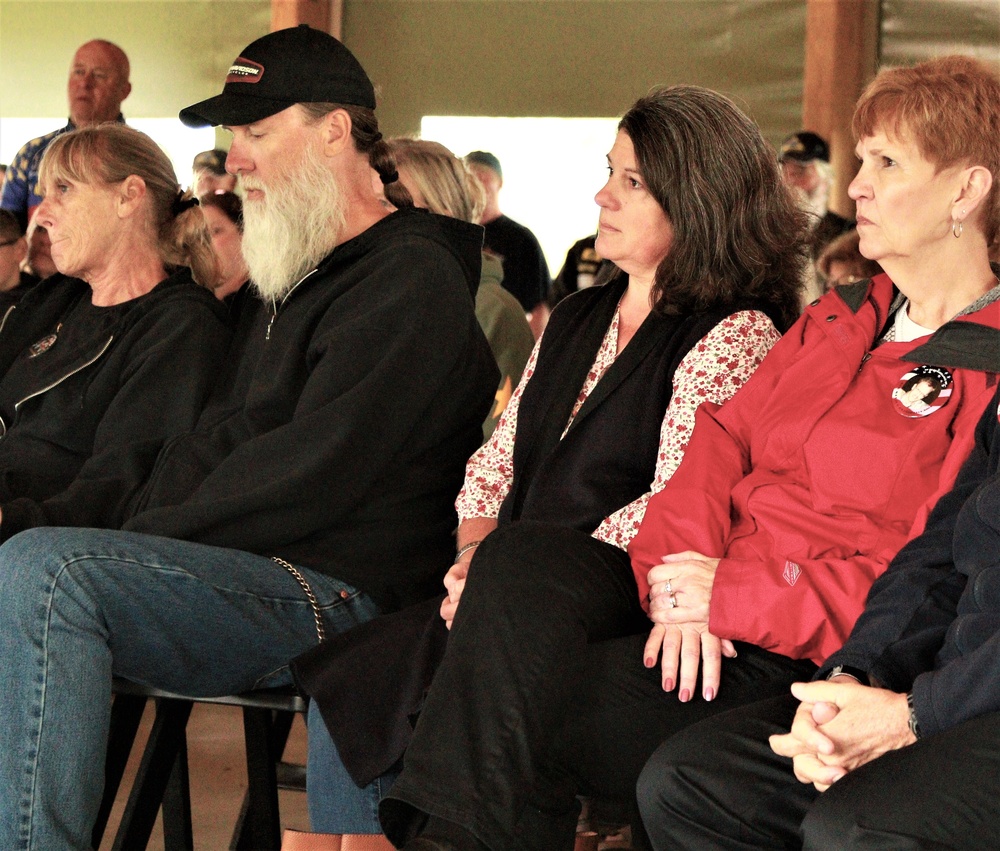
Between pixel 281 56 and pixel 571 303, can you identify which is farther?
pixel 281 56

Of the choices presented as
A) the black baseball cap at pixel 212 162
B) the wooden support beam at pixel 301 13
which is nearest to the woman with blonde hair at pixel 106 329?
the black baseball cap at pixel 212 162

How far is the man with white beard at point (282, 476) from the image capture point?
204cm

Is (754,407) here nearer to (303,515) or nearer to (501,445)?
(501,445)

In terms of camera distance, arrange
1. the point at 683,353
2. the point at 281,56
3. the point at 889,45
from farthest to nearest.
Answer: the point at 889,45 < the point at 281,56 < the point at 683,353

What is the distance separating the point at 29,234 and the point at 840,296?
2555 mm

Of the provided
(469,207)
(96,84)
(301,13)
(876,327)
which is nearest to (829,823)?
(876,327)

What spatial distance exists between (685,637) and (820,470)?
32 centimetres

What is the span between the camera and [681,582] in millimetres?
1872

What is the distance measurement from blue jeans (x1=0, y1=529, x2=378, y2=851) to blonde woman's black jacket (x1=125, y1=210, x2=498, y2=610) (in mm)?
83

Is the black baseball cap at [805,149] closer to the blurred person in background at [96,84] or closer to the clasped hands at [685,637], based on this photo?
the blurred person in background at [96,84]

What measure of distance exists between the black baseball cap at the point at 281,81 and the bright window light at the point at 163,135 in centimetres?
438

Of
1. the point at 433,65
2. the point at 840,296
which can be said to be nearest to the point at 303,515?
the point at 840,296

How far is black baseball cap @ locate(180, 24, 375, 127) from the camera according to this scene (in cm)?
265

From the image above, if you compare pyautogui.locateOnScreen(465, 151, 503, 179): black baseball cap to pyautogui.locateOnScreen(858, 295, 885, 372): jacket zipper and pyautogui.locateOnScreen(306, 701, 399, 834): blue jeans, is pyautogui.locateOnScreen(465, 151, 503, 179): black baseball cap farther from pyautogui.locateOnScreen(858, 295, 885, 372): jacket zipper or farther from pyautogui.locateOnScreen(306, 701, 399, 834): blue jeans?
pyautogui.locateOnScreen(306, 701, 399, 834): blue jeans
